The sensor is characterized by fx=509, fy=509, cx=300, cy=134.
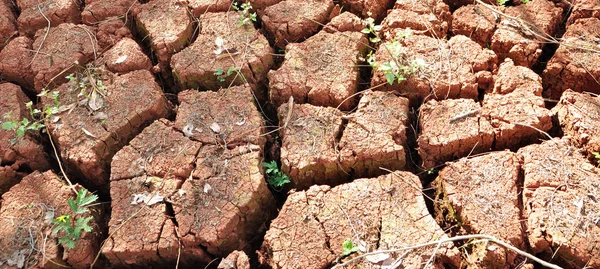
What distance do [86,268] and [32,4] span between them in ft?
7.26

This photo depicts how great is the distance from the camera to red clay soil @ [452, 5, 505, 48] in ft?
10.8

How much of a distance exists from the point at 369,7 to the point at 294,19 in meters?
0.54

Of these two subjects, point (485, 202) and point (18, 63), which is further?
point (18, 63)

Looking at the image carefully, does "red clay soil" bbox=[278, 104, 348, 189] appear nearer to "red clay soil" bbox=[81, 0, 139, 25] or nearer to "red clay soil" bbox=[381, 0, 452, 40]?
"red clay soil" bbox=[381, 0, 452, 40]

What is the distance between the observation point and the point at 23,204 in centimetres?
283

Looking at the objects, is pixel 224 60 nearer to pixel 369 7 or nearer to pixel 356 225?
pixel 369 7

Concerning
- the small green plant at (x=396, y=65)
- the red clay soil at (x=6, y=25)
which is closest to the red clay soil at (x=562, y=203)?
the small green plant at (x=396, y=65)

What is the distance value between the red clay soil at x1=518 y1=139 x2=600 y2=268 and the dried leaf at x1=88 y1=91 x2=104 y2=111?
2.48 metres

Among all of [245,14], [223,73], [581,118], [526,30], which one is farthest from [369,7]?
[581,118]

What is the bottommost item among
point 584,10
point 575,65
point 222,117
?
point 222,117

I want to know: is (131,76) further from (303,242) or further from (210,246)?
(303,242)

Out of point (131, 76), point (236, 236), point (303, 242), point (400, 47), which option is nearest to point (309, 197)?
point (303, 242)

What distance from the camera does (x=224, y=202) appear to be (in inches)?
106

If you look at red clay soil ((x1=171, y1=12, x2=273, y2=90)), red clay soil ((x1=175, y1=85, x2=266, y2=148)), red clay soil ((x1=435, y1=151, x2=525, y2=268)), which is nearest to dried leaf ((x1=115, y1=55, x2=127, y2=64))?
red clay soil ((x1=171, y1=12, x2=273, y2=90))
